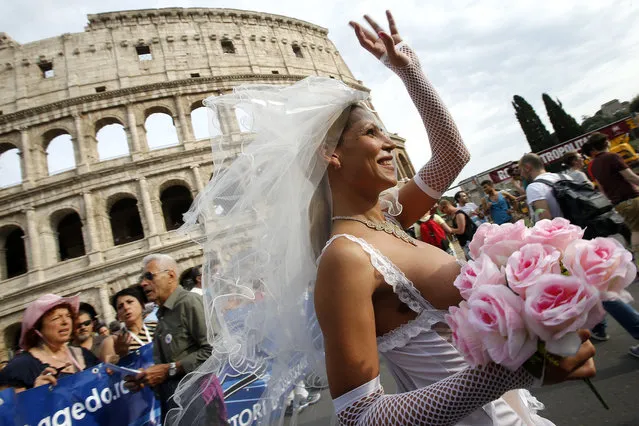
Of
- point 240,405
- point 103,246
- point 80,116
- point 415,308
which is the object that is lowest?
point 240,405

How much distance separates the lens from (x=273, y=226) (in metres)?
1.44

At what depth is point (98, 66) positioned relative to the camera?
18391 mm

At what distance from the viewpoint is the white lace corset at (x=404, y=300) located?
108 cm

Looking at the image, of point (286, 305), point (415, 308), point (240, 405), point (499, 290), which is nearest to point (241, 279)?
point (286, 305)

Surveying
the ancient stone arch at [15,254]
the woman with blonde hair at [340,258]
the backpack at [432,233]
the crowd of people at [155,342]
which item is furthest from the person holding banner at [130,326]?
the ancient stone arch at [15,254]

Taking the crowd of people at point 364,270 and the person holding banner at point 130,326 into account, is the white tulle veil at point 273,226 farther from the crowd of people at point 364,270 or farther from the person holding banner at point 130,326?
the person holding banner at point 130,326

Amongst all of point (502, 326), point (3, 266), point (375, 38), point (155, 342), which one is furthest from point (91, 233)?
point (502, 326)

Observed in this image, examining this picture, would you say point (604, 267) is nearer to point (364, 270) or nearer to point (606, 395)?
point (364, 270)

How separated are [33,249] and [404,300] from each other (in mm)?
19159

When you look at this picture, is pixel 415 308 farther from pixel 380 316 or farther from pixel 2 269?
pixel 2 269

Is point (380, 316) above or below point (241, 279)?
below

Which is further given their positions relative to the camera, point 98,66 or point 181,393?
point 98,66

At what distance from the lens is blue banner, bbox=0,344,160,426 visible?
2.45m

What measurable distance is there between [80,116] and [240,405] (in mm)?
19393
